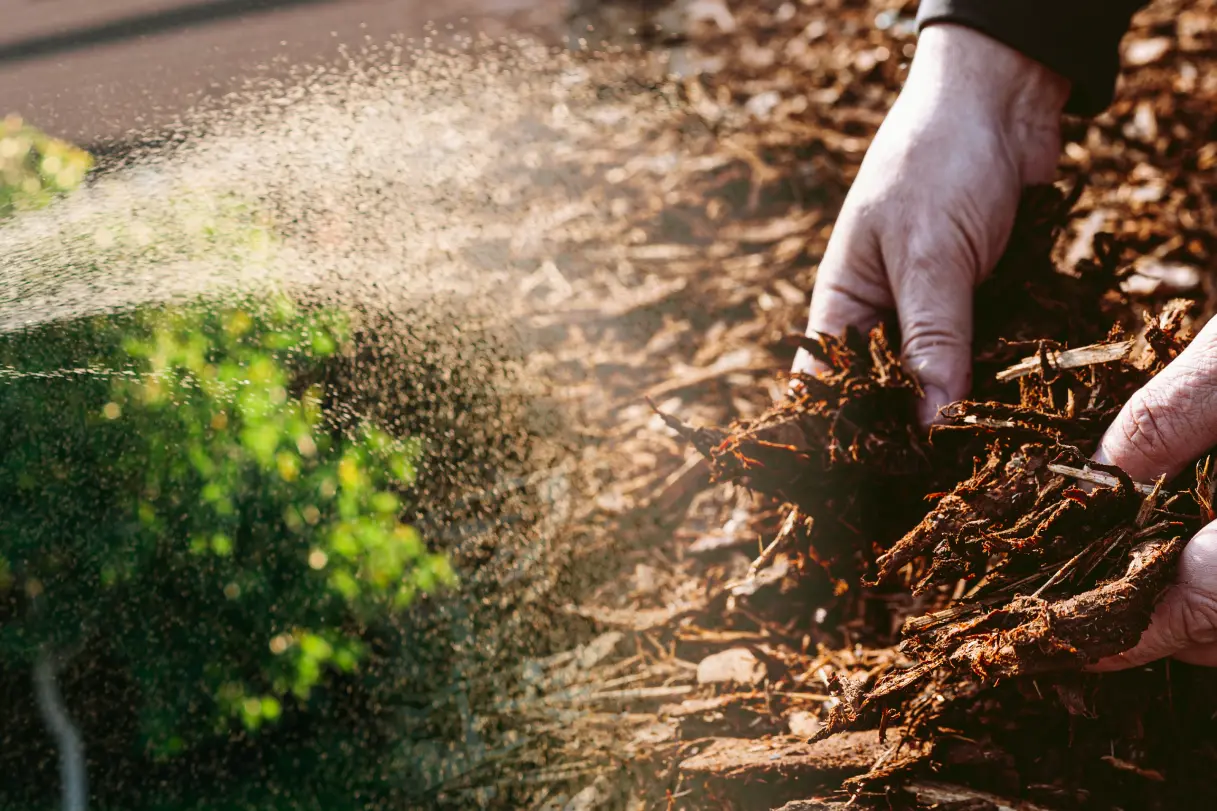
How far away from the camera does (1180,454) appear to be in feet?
3.42

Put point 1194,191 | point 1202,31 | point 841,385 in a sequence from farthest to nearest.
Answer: point 1202,31 → point 1194,191 → point 841,385

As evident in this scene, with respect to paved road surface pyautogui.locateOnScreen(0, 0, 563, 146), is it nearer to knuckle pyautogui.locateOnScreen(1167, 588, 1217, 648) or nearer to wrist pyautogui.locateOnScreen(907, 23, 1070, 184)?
wrist pyautogui.locateOnScreen(907, 23, 1070, 184)

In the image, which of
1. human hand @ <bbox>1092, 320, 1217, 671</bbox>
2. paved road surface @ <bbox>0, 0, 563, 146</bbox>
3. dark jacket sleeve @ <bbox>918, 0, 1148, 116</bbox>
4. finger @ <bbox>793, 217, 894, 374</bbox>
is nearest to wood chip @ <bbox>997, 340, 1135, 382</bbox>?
human hand @ <bbox>1092, 320, 1217, 671</bbox>

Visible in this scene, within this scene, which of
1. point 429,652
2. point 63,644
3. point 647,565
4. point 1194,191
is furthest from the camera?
point 1194,191

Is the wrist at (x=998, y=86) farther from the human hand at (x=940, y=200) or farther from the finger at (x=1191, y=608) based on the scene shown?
the finger at (x=1191, y=608)

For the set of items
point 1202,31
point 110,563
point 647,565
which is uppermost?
point 1202,31

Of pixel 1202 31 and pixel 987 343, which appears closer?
pixel 987 343

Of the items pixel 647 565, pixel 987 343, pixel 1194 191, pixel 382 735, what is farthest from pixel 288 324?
pixel 1194 191

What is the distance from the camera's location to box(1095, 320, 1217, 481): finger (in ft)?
3.34

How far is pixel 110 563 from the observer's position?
1226 mm

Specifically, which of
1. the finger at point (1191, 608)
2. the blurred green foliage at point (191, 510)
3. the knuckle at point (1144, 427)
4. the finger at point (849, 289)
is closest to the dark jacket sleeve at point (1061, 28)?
the finger at point (849, 289)

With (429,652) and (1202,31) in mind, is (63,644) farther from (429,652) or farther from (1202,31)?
(1202,31)

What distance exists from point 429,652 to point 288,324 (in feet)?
2.21

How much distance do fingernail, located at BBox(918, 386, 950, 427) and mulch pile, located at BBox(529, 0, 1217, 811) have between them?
0.02 m
